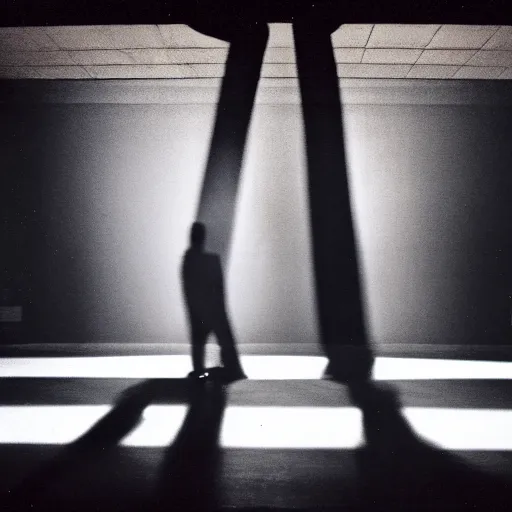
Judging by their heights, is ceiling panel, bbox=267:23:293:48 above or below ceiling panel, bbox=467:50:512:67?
above

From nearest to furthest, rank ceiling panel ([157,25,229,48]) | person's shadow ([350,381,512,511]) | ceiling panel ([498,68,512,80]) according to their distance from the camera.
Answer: person's shadow ([350,381,512,511])
ceiling panel ([157,25,229,48])
ceiling panel ([498,68,512,80])

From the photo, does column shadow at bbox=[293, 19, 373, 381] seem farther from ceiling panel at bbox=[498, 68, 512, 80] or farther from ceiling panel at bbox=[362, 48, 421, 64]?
ceiling panel at bbox=[498, 68, 512, 80]

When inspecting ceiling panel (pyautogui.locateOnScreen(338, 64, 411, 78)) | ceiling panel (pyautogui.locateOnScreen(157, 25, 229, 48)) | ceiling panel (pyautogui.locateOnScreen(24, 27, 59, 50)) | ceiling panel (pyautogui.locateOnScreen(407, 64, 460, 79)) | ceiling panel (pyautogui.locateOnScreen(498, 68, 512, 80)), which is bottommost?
ceiling panel (pyautogui.locateOnScreen(498, 68, 512, 80))

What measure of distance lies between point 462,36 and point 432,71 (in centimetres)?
79

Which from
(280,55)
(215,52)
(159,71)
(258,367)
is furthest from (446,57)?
(258,367)

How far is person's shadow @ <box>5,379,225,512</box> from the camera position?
176cm

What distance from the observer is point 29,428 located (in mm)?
2592

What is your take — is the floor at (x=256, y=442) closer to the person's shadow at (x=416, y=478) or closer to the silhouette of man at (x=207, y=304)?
the person's shadow at (x=416, y=478)

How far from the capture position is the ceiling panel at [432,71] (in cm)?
475

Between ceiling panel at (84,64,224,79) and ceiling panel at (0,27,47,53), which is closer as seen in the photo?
ceiling panel at (0,27,47,53)

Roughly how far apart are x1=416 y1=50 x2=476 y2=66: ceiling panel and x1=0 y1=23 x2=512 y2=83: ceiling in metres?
0.01

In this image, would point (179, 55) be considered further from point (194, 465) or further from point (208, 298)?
point (194, 465)

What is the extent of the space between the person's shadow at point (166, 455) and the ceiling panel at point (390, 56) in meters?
3.89

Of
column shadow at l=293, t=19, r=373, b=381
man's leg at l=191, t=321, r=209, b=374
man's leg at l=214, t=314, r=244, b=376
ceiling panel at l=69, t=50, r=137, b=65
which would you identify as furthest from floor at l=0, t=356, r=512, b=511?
ceiling panel at l=69, t=50, r=137, b=65
